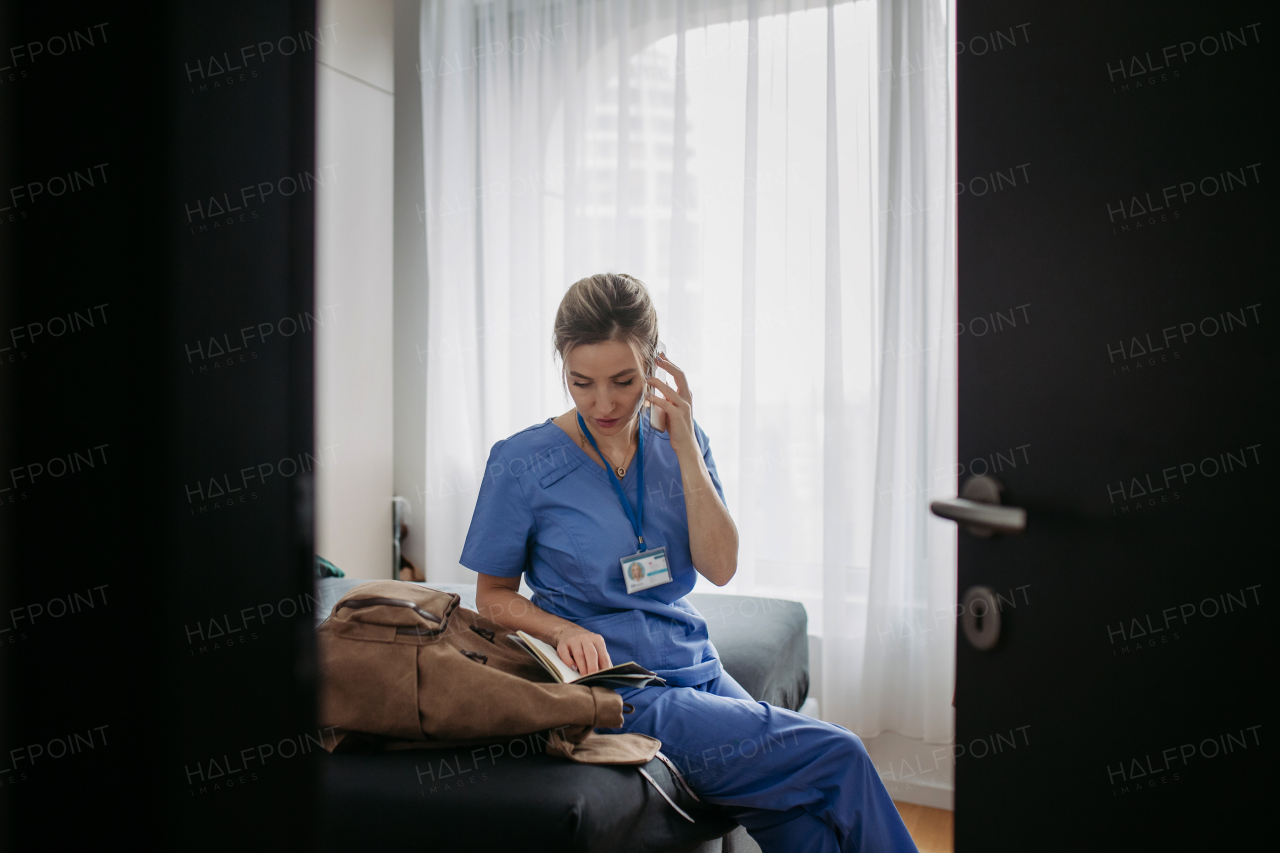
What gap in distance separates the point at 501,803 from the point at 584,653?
1.11ft

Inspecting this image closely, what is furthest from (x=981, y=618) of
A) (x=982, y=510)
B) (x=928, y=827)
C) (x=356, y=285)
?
(x=356, y=285)

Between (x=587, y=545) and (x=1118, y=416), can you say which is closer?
(x=1118, y=416)

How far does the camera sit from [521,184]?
3189 millimetres

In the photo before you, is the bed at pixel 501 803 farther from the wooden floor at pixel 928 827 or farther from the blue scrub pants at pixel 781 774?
the wooden floor at pixel 928 827

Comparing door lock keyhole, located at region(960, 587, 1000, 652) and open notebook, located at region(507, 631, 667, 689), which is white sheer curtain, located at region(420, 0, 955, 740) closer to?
open notebook, located at region(507, 631, 667, 689)

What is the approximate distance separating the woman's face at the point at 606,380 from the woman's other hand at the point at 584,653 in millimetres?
A: 432

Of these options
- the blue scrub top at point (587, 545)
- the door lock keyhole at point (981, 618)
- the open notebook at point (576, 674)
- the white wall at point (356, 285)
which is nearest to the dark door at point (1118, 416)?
the door lock keyhole at point (981, 618)

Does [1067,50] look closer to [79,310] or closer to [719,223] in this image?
[79,310]

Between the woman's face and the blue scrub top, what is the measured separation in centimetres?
10

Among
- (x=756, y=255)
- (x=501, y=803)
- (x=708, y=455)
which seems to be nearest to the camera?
(x=501, y=803)

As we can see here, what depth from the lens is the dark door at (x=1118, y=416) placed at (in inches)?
30.1

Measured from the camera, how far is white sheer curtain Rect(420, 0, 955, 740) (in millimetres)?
2594

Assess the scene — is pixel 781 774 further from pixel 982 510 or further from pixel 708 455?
pixel 982 510

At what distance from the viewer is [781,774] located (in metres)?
1.51
